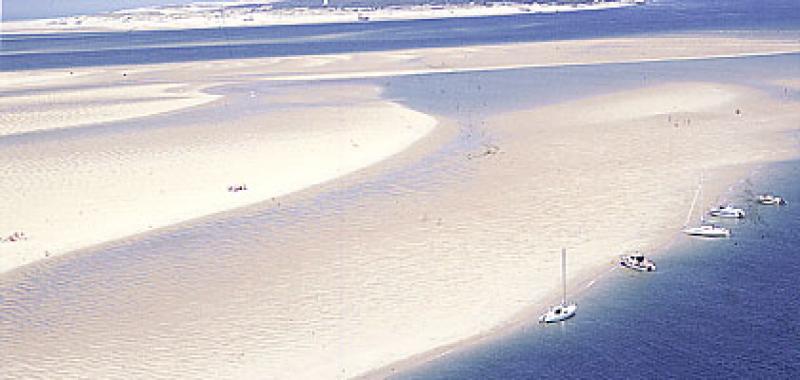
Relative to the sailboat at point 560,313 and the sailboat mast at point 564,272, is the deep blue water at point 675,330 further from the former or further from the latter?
the sailboat mast at point 564,272

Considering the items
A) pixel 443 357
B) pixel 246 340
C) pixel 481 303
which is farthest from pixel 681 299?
pixel 246 340

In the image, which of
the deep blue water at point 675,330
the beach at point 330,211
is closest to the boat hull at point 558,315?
the deep blue water at point 675,330

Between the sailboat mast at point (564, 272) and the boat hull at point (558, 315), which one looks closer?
the boat hull at point (558, 315)

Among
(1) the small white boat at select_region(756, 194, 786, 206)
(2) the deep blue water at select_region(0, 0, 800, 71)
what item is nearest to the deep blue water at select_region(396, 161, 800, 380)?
(1) the small white boat at select_region(756, 194, 786, 206)

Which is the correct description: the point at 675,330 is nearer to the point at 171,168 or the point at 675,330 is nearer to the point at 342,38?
the point at 171,168

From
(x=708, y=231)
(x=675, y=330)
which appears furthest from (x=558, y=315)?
(x=708, y=231)

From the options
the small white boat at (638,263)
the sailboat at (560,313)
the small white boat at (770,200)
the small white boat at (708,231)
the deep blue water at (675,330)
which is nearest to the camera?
the deep blue water at (675,330)

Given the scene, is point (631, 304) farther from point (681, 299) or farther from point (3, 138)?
point (3, 138)
